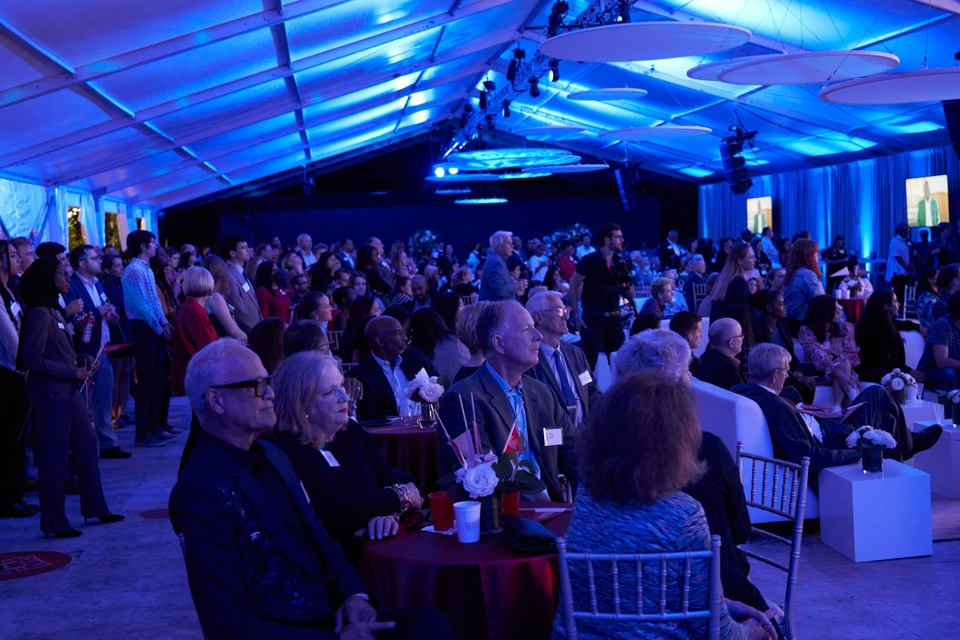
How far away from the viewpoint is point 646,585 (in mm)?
2217

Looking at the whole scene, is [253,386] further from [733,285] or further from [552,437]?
[733,285]

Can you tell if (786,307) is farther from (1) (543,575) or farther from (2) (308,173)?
(2) (308,173)

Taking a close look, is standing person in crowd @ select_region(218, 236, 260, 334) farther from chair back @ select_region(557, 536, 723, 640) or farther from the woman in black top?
chair back @ select_region(557, 536, 723, 640)

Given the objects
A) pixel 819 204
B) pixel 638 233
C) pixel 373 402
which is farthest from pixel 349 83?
pixel 638 233

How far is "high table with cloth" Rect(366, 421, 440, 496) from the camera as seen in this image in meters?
4.45

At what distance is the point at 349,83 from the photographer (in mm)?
14109

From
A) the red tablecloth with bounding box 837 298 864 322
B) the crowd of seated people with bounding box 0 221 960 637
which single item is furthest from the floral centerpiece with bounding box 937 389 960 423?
the red tablecloth with bounding box 837 298 864 322

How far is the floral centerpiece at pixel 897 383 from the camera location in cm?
603

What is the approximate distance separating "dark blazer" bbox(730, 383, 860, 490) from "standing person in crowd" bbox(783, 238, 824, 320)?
2.91 meters

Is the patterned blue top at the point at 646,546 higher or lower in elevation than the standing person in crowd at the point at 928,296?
lower

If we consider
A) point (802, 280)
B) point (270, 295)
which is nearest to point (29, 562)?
point (270, 295)

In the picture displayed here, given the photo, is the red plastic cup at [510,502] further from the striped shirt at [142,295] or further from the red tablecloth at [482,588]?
the striped shirt at [142,295]

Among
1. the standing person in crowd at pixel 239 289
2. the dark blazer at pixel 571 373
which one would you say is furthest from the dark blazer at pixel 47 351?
the standing person in crowd at pixel 239 289

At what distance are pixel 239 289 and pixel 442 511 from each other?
5.36 metres
